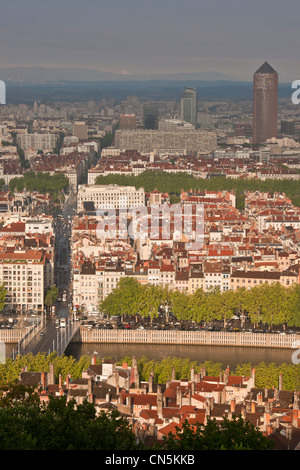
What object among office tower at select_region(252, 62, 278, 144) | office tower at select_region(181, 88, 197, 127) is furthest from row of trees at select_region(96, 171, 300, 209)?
Answer: office tower at select_region(181, 88, 197, 127)

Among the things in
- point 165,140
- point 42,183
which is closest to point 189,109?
point 165,140

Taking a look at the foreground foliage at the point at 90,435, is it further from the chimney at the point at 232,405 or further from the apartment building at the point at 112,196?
the apartment building at the point at 112,196

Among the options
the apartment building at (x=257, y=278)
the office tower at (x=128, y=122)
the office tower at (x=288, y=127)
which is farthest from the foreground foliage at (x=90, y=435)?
the office tower at (x=128, y=122)

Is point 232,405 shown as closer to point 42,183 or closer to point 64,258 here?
point 64,258

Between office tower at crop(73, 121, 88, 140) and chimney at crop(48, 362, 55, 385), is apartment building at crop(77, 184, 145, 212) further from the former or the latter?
office tower at crop(73, 121, 88, 140)

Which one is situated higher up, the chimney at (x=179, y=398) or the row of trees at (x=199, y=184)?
the row of trees at (x=199, y=184)
